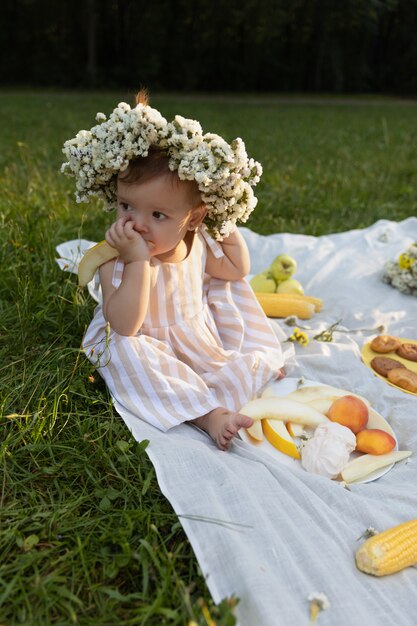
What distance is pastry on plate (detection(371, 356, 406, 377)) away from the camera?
10.3ft

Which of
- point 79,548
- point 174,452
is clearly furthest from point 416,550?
point 79,548

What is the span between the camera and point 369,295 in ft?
13.1

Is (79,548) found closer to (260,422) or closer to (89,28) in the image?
(260,422)

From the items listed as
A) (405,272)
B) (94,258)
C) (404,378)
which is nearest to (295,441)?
(404,378)

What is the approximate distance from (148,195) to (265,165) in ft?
16.6

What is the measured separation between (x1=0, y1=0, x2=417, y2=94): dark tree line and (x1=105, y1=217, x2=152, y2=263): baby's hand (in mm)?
21498

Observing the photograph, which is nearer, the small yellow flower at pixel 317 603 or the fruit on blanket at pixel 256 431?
the small yellow flower at pixel 317 603

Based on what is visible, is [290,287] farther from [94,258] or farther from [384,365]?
[94,258]

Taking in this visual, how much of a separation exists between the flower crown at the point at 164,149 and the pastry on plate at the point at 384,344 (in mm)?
1214

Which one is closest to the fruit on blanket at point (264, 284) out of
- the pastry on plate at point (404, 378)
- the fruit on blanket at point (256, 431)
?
the pastry on plate at point (404, 378)

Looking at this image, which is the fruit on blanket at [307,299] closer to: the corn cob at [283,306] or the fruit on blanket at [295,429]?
the corn cob at [283,306]

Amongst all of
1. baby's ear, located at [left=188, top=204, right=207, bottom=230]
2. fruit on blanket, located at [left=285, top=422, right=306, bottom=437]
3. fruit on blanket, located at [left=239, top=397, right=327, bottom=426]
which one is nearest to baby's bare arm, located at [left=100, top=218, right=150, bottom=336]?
baby's ear, located at [left=188, top=204, right=207, bottom=230]

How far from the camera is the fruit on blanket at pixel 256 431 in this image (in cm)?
258

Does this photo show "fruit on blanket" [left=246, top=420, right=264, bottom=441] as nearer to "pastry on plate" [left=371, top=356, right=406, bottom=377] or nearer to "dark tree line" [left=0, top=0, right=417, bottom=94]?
"pastry on plate" [left=371, top=356, right=406, bottom=377]
